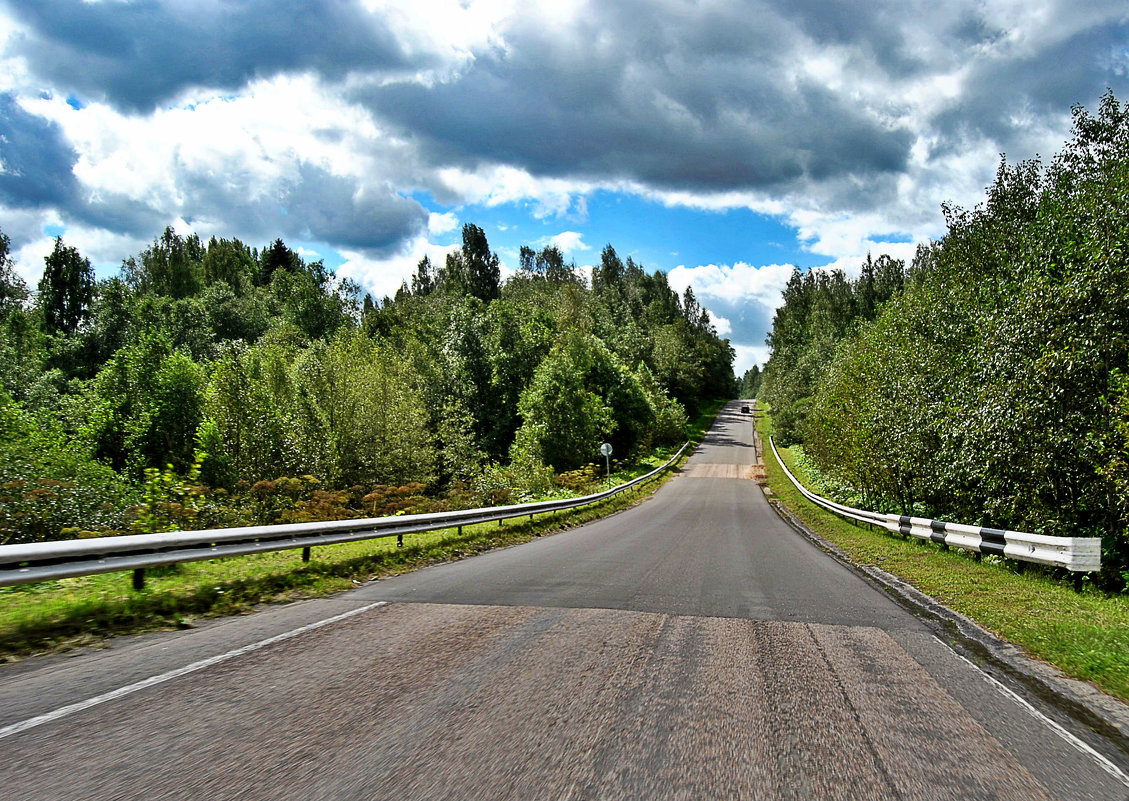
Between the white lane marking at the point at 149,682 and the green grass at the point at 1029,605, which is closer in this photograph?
the white lane marking at the point at 149,682

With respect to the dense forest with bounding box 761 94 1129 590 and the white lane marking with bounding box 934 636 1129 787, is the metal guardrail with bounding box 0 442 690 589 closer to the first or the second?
the white lane marking with bounding box 934 636 1129 787

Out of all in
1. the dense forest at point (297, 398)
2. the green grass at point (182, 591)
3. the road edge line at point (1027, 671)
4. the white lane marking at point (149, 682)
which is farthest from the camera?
the dense forest at point (297, 398)

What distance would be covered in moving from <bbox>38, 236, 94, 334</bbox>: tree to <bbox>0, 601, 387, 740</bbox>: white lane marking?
251 ft

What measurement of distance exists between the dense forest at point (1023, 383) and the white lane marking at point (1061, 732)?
21.8 ft

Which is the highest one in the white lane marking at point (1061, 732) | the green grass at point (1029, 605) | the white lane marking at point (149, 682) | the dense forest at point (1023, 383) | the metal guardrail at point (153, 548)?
the dense forest at point (1023, 383)

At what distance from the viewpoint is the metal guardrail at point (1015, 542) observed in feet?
29.7

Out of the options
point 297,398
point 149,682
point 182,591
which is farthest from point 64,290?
point 149,682

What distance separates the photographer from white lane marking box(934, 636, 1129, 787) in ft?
12.2

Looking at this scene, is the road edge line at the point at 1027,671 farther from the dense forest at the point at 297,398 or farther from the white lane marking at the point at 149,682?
the dense forest at the point at 297,398

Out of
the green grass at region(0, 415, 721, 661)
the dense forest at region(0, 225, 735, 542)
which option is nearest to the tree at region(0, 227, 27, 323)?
the dense forest at region(0, 225, 735, 542)

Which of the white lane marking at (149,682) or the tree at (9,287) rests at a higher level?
the tree at (9,287)

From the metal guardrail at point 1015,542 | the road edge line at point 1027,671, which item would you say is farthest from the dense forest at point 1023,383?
the road edge line at point 1027,671

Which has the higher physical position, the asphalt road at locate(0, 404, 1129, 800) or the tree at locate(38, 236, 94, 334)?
the tree at locate(38, 236, 94, 334)

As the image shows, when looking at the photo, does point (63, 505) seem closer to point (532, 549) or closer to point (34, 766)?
point (532, 549)
